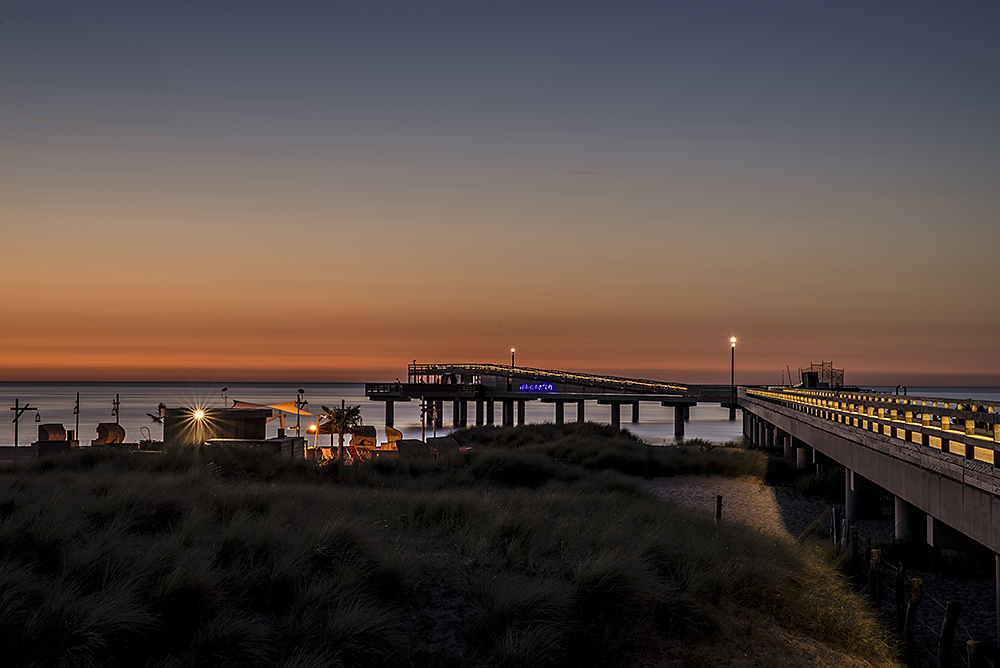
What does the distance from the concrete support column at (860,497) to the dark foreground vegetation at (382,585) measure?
→ 8715 millimetres

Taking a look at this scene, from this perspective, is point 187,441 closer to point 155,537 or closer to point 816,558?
point 155,537

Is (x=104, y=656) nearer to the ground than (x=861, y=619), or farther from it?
farther from it

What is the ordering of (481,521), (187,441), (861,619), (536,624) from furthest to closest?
1. (187,441)
2. (481,521)
3. (861,619)
4. (536,624)

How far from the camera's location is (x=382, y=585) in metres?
8.62

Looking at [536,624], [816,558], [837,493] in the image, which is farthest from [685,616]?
[837,493]

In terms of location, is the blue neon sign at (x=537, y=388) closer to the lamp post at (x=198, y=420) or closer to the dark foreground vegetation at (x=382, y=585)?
the lamp post at (x=198, y=420)

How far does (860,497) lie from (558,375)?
59.1 metres

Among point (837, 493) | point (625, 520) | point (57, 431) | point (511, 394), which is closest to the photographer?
point (625, 520)

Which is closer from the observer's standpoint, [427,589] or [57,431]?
[427,589]

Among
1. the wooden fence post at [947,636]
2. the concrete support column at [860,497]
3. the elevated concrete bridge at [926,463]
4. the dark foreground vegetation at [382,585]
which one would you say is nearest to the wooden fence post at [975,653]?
the wooden fence post at [947,636]

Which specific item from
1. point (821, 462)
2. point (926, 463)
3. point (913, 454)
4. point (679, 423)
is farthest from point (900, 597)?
point (679, 423)

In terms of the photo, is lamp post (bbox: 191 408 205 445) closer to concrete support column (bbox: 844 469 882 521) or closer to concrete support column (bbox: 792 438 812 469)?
concrete support column (bbox: 844 469 882 521)

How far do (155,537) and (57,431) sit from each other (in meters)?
25.1

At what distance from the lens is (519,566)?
957 centimetres
